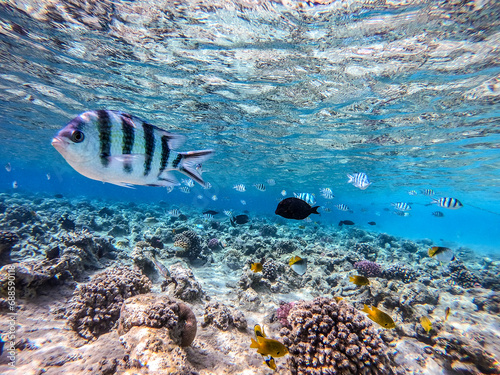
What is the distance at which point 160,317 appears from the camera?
3.08m

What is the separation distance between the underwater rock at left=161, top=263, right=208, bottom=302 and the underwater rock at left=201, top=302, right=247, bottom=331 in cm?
100

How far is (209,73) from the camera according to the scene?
11547 millimetres

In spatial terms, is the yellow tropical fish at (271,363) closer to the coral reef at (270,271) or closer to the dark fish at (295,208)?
the dark fish at (295,208)

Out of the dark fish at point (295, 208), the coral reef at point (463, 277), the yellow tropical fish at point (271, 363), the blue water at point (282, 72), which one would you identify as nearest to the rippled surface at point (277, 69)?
the blue water at point (282, 72)

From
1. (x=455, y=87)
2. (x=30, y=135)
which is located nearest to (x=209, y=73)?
(x=455, y=87)

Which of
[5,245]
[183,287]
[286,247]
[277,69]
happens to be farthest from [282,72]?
[5,245]

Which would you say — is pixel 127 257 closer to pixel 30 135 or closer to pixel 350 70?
pixel 350 70

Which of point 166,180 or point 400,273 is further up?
point 166,180

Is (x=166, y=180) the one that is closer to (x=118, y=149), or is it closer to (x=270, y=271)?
(x=118, y=149)

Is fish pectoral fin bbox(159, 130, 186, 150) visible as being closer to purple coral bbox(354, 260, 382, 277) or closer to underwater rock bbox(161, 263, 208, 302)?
underwater rock bbox(161, 263, 208, 302)

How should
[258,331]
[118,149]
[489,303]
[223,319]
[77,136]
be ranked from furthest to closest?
[489,303], [223,319], [258,331], [118,149], [77,136]

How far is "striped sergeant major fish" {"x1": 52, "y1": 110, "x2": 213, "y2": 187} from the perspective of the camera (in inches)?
63.9

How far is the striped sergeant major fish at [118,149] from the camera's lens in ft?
5.32

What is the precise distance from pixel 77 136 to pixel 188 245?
28.0 ft
